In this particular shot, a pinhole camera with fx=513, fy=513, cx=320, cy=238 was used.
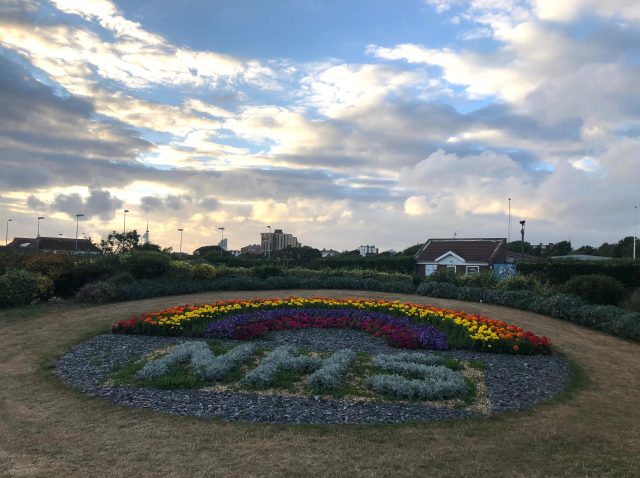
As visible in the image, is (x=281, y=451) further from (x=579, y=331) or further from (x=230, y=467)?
(x=579, y=331)

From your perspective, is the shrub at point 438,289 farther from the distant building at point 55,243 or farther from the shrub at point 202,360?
the distant building at point 55,243

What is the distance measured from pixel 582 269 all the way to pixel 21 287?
19.5 meters

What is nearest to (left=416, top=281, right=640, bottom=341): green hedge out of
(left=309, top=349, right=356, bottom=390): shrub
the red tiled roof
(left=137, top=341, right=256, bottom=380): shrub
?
(left=309, top=349, right=356, bottom=390): shrub

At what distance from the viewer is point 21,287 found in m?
15.0

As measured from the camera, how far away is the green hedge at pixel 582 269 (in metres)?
18.0

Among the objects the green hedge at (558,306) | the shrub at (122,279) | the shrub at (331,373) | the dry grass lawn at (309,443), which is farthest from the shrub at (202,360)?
the green hedge at (558,306)

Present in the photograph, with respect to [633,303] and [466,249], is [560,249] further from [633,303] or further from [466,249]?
[633,303]

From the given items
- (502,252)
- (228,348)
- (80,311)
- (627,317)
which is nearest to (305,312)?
(228,348)

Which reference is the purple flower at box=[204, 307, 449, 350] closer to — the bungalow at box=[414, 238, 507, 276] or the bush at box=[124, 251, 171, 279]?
the bush at box=[124, 251, 171, 279]

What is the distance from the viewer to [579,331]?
12453 millimetres

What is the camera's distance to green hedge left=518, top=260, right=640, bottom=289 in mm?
18000

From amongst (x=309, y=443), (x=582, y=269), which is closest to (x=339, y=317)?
(x=309, y=443)

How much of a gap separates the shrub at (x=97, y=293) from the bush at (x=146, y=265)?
267 centimetres

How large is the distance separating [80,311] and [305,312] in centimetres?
647
